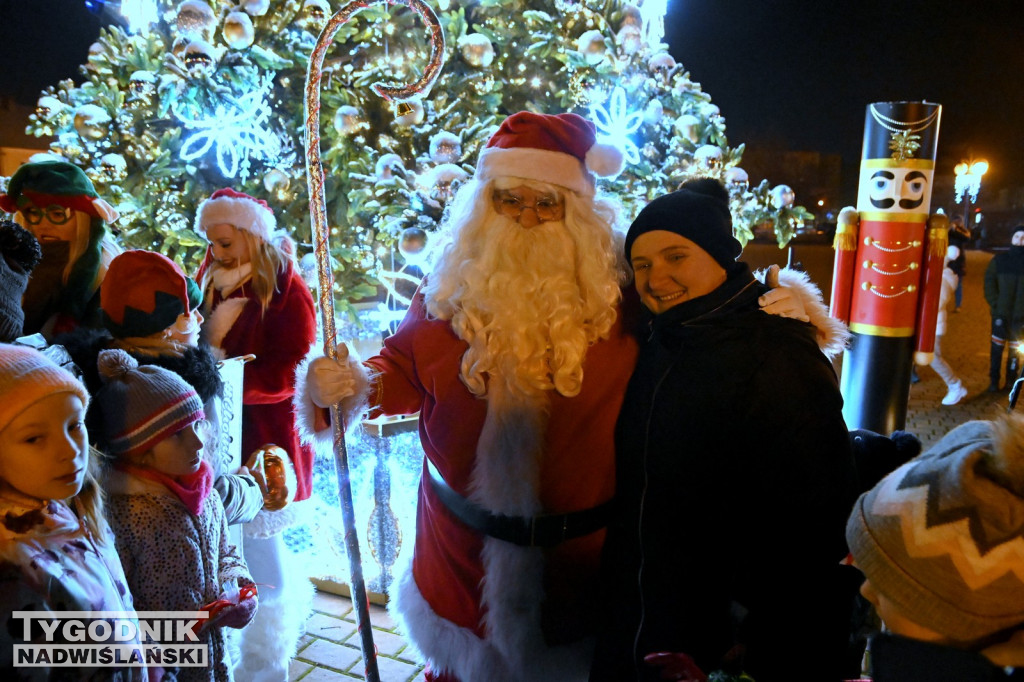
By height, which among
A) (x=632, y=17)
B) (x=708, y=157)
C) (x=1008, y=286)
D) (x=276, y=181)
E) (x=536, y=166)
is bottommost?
(x=1008, y=286)

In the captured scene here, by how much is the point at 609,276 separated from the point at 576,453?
0.58 meters

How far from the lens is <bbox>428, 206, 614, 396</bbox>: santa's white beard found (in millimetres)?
1923

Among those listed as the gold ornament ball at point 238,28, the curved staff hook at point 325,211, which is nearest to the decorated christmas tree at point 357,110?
the gold ornament ball at point 238,28

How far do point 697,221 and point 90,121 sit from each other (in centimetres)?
407

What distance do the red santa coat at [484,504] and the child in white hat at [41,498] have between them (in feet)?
2.73

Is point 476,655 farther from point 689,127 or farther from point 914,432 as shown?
point 914,432

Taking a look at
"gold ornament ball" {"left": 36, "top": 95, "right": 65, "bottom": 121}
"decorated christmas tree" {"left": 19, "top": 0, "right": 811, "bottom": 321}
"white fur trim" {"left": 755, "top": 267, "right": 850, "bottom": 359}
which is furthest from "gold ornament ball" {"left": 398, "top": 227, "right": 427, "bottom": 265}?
"gold ornament ball" {"left": 36, "top": 95, "right": 65, "bottom": 121}

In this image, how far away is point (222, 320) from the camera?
9.12 ft

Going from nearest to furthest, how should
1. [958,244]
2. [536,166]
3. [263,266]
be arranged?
[536,166] < [263,266] < [958,244]

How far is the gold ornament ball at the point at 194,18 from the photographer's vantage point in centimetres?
361

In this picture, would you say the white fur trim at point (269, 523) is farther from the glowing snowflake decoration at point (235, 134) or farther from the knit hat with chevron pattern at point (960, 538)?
the glowing snowflake decoration at point (235, 134)

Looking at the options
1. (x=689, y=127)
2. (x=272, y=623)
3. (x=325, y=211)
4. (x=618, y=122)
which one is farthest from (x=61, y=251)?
(x=689, y=127)

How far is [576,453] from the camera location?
1875 mm

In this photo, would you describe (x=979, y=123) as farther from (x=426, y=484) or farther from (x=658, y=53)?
(x=426, y=484)
